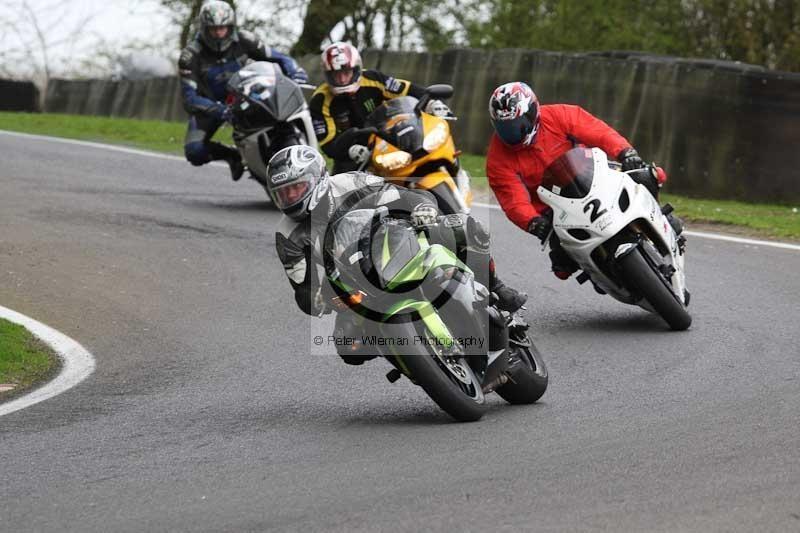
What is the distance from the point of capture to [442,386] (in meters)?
6.39

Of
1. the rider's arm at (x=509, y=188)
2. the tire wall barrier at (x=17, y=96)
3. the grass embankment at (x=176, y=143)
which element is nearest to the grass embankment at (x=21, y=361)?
the rider's arm at (x=509, y=188)

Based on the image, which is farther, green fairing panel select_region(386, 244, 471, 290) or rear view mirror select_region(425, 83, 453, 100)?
rear view mirror select_region(425, 83, 453, 100)

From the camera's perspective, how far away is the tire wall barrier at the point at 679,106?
14.4 m

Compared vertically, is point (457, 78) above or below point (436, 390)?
below

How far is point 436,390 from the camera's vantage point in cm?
639

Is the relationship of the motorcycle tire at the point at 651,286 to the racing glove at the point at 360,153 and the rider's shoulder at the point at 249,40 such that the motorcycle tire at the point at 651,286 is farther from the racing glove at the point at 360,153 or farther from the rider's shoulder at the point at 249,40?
the rider's shoulder at the point at 249,40

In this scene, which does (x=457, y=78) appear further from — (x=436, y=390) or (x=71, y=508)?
(x=71, y=508)

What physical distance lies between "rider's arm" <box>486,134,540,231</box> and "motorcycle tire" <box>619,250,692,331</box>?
0.71 meters

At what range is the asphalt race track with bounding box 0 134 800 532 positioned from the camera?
517 cm

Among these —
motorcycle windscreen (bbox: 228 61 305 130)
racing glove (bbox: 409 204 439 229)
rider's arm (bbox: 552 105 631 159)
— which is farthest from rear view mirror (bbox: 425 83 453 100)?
racing glove (bbox: 409 204 439 229)

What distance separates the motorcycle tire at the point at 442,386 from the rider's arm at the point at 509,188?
2471 millimetres

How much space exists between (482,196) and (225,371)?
7.42 meters

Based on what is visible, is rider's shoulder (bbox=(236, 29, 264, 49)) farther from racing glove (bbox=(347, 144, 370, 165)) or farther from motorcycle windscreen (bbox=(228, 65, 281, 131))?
racing glove (bbox=(347, 144, 370, 165))

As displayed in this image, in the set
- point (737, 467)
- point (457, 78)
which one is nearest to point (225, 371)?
point (737, 467)
